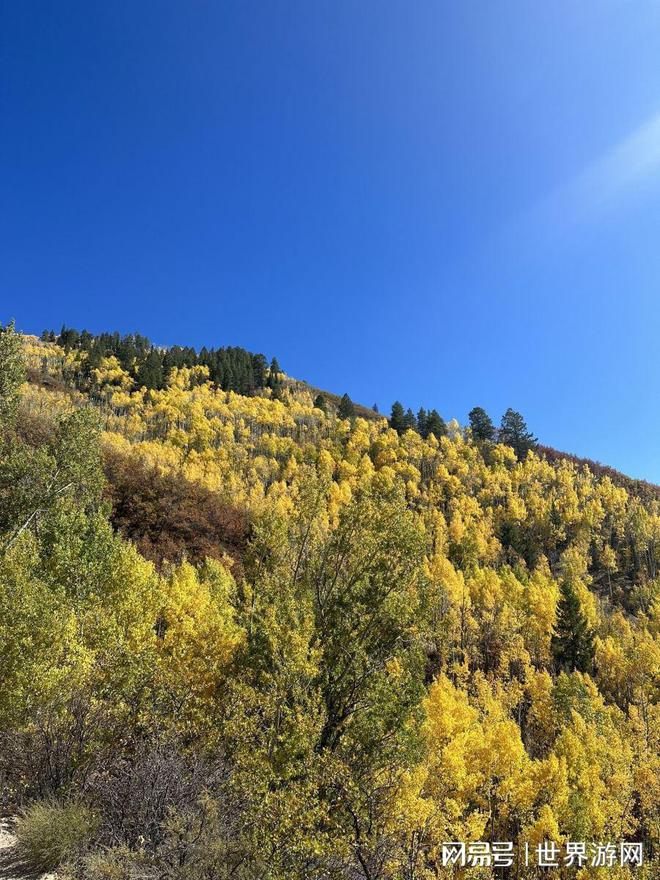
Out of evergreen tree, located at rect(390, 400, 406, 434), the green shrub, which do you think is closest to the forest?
the green shrub

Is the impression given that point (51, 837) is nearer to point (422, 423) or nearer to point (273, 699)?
point (273, 699)

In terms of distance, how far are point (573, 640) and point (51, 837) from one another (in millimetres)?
60499

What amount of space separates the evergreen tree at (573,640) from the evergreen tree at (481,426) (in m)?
97.1

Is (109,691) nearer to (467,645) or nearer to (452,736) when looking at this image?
(452,736)

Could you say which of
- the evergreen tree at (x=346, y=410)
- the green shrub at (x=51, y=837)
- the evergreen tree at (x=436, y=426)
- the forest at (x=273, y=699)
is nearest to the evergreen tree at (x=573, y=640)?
the forest at (x=273, y=699)

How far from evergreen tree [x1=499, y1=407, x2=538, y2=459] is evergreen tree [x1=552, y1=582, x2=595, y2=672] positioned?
95.2 metres

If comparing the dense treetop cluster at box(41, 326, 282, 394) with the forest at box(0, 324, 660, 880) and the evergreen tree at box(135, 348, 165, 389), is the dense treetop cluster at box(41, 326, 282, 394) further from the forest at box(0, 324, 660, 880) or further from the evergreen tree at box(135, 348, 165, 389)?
the forest at box(0, 324, 660, 880)

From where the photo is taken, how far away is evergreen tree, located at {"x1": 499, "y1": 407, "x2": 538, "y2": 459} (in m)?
146


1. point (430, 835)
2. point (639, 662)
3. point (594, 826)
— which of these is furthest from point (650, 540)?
point (430, 835)

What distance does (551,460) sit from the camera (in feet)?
486

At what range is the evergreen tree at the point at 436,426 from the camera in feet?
481

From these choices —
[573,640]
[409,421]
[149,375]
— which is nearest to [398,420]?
[409,421]

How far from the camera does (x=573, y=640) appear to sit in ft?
180

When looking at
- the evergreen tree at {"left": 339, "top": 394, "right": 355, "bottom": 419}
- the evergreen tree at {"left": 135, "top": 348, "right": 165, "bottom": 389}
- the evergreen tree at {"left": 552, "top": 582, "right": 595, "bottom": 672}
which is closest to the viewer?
the evergreen tree at {"left": 552, "top": 582, "right": 595, "bottom": 672}
